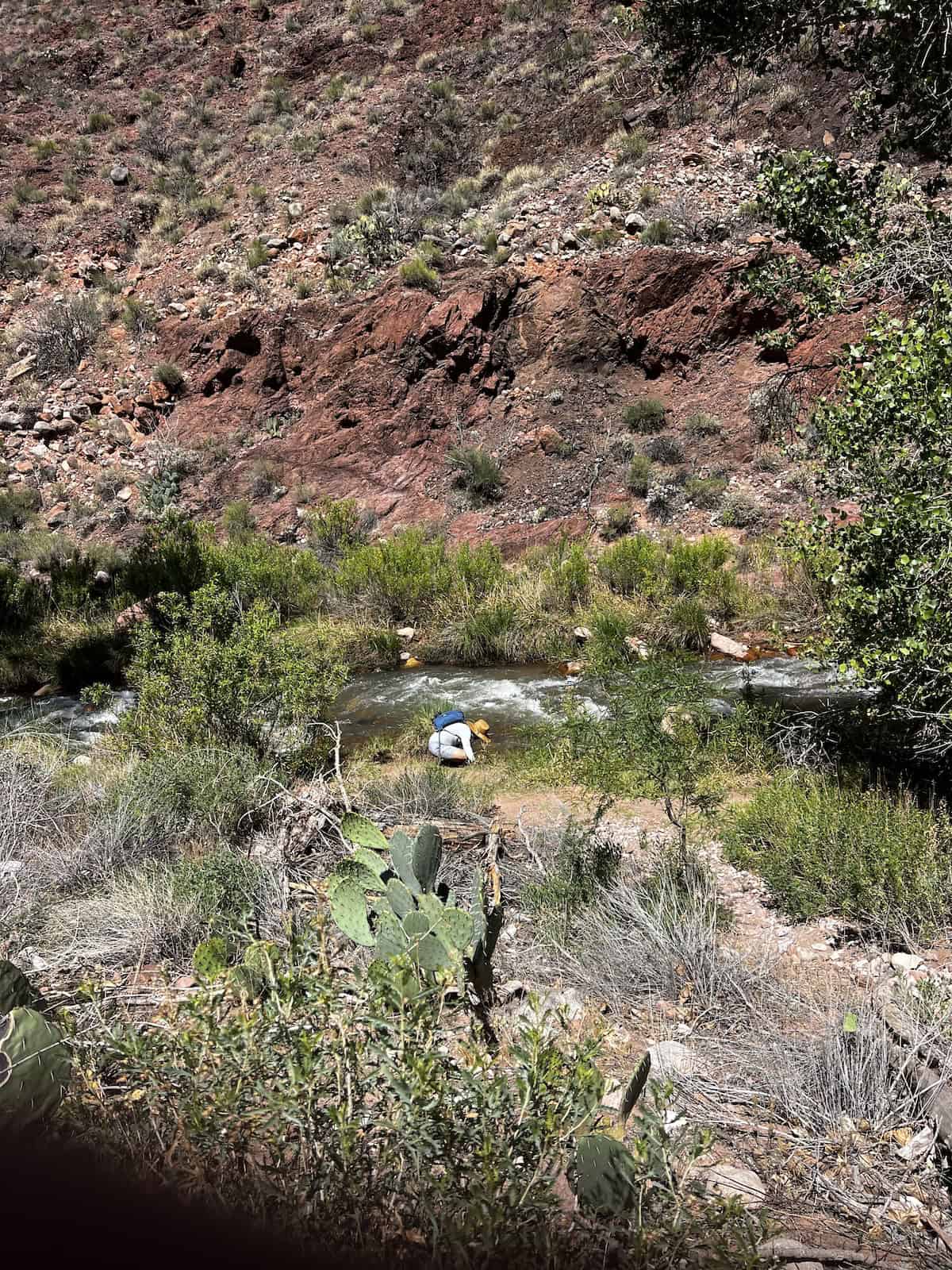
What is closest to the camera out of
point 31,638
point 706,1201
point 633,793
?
point 706,1201

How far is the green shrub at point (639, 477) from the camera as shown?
552 inches

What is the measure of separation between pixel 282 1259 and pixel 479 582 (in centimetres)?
1055

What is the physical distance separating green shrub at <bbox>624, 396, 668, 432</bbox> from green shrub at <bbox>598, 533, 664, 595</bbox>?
494 centimetres

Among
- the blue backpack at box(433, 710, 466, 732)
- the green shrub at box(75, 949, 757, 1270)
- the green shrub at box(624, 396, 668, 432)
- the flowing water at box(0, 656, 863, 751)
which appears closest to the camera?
the green shrub at box(75, 949, 757, 1270)

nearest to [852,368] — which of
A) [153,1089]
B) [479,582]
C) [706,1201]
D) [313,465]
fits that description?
[706,1201]

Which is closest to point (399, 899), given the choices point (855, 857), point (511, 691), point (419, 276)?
point (855, 857)

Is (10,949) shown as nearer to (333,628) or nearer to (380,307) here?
(333,628)

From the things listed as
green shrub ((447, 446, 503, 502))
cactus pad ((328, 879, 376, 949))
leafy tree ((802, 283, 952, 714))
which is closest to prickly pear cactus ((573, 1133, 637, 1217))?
cactus pad ((328, 879, 376, 949))

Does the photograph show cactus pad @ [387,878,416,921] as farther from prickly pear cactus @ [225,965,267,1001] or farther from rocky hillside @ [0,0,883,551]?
rocky hillside @ [0,0,883,551]

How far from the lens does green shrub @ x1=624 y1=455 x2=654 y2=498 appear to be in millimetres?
14031

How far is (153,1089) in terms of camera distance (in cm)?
196

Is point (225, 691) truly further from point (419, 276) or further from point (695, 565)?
point (419, 276)

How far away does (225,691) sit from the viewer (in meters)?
6.20

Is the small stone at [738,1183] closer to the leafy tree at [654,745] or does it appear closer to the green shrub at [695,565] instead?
the leafy tree at [654,745]
